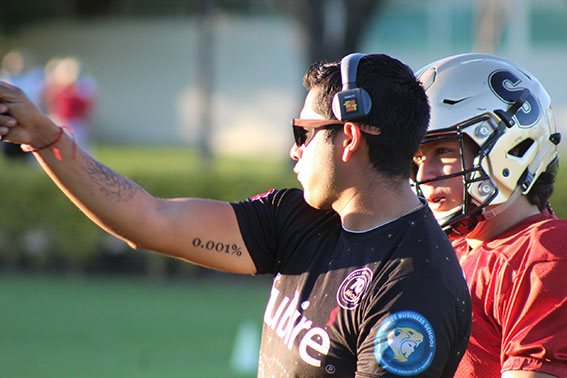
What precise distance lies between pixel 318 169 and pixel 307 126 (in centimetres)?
13

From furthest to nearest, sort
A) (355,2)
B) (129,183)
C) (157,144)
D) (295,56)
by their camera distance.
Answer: (157,144), (295,56), (355,2), (129,183)

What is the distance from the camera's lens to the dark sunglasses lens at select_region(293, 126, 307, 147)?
272cm

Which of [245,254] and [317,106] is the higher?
[317,106]

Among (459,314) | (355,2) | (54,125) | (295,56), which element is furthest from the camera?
(295,56)

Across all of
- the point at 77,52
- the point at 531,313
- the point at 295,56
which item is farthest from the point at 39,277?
the point at 77,52

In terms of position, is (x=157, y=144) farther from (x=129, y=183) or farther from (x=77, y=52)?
(x=129, y=183)

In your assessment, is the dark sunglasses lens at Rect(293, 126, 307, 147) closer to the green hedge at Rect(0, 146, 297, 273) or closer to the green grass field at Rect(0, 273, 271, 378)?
the green grass field at Rect(0, 273, 271, 378)

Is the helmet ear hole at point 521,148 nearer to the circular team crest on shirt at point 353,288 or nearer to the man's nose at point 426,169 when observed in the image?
the man's nose at point 426,169

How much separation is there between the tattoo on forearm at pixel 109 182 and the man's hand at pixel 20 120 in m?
0.19

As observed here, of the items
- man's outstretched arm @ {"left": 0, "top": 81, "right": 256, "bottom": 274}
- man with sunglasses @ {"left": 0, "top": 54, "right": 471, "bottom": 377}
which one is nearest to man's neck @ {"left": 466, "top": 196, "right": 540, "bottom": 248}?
man with sunglasses @ {"left": 0, "top": 54, "right": 471, "bottom": 377}

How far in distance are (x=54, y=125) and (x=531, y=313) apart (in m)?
1.53

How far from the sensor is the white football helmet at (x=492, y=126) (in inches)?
120

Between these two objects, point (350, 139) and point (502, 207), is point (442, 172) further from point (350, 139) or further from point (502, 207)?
point (350, 139)

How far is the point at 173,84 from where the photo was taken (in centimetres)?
2822
